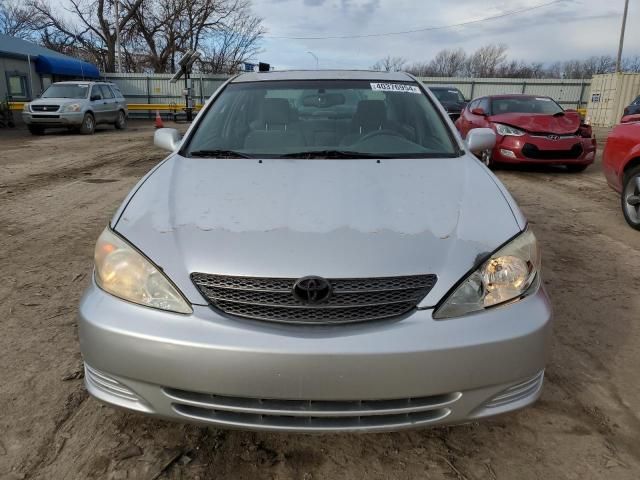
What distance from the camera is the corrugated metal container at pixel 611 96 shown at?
70.9ft

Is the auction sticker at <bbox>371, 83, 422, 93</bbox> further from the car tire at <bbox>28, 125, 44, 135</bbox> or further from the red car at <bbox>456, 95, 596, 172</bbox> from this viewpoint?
the car tire at <bbox>28, 125, 44, 135</bbox>

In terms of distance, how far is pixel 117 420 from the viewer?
2146 mm

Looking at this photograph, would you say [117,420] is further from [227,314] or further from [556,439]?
[556,439]

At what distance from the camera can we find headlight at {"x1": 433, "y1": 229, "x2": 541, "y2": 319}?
5.59ft

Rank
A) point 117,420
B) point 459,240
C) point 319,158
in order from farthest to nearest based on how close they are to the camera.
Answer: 1. point 319,158
2. point 117,420
3. point 459,240

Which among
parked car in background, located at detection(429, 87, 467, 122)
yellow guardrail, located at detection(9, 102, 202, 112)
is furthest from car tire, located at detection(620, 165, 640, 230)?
yellow guardrail, located at detection(9, 102, 202, 112)

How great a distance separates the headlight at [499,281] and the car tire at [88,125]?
17.0m

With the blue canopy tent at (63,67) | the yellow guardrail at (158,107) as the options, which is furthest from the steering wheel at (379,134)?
the blue canopy tent at (63,67)

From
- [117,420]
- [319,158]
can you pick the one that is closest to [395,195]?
[319,158]

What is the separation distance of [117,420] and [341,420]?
1.10 meters

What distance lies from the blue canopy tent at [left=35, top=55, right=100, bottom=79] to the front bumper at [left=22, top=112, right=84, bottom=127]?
9330 millimetres

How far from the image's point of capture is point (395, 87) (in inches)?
129

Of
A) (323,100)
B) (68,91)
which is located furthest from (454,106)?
(323,100)

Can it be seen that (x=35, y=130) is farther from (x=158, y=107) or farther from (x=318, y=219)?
(x=318, y=219)
